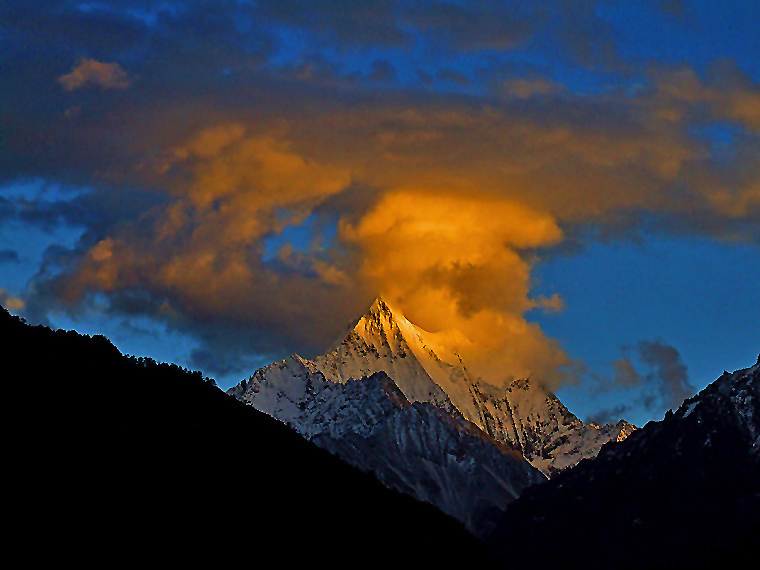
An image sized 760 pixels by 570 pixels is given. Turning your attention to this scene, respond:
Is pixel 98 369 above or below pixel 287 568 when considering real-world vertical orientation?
above

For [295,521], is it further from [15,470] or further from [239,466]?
[15,470]

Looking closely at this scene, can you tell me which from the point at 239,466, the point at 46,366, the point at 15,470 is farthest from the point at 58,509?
the point at 239,466

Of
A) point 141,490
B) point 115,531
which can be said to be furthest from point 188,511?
point 115,531

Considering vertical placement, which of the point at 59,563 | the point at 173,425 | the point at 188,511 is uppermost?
the point at 173,425

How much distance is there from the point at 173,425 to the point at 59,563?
2388 inches

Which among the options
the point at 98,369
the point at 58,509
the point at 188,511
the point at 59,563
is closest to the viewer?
A: the point at 59,563

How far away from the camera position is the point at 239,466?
644 ft

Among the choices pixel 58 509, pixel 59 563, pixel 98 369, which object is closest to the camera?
pixel 59 563

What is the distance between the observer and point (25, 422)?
6107 inches

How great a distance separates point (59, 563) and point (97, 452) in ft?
98.6

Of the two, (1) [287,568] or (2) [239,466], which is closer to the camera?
(1) [287,568]

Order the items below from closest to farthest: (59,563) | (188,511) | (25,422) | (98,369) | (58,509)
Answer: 1. (59,563)
2. (58,509)
3. (25,422)
4. (188,511)
5. (98,369)

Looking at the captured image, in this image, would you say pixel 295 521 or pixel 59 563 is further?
pixel 295 521

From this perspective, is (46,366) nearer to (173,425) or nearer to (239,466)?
(173,425)
